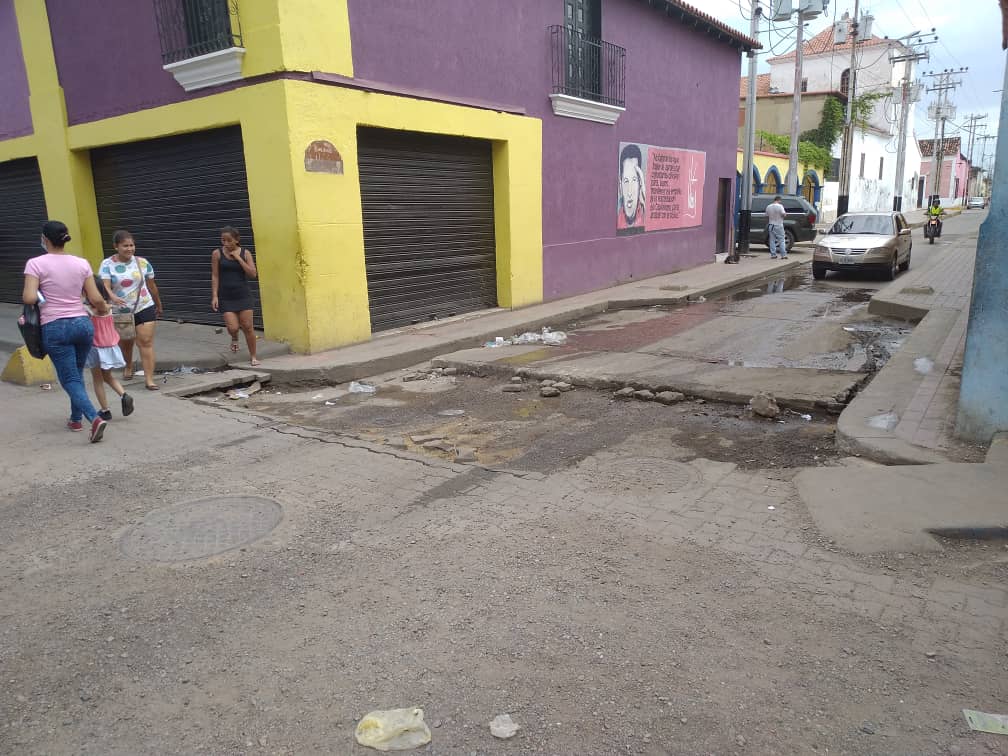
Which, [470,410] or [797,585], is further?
[470,410]

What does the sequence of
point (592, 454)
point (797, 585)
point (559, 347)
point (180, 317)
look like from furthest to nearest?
point (180, 317)
point (559, 347)
point (592, 454)
point (797, 585)

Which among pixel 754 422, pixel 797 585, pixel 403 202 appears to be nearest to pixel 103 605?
Answer: pixel 797 585

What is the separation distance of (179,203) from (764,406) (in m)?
8.57

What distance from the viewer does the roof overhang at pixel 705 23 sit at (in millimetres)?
16172

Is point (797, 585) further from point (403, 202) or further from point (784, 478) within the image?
point (403, 202)

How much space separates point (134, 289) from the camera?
24.1ft

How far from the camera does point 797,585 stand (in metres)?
3.46

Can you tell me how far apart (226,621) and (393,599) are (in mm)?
753

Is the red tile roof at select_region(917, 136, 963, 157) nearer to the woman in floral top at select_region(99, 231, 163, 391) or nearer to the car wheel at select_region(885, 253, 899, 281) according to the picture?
the car wheel at select_region(885, 253, 899, 281)

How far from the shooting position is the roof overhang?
16.2 metres

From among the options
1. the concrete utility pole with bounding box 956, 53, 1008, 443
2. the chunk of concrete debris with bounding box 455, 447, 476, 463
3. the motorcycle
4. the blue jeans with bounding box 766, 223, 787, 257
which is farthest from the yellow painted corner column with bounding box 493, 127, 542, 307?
the motorcycle

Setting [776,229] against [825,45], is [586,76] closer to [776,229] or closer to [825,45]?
[776,229]

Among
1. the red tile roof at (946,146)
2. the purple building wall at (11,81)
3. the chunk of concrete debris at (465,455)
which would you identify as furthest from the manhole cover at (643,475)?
the red tile roof at (946,146)

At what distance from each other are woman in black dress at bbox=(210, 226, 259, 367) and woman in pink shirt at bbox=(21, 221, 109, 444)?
2.18 m
